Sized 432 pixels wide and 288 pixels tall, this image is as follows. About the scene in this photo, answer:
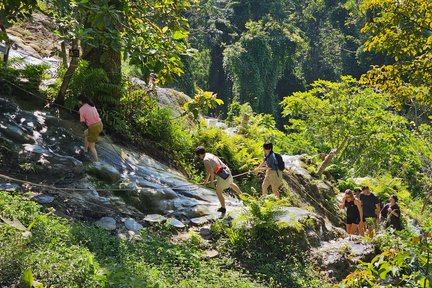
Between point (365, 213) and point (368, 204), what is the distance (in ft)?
0.67

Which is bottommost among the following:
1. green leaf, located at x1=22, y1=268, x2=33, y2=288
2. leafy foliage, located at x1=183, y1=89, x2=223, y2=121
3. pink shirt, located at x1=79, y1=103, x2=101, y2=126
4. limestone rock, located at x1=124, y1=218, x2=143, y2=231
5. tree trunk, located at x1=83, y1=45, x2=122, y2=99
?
limestone rock, located at x1=124, y1=218, x2=143, y2=231

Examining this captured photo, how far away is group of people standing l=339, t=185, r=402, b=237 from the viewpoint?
11.1 m

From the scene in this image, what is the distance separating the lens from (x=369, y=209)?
1141 centimetres

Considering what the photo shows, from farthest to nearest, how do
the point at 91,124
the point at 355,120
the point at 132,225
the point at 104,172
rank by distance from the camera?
the point at 355,120, the point at 91,124, the point at 104,172, the point at 132,225

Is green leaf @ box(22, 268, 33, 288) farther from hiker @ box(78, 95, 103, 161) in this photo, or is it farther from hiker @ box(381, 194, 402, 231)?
hiker @ box(381, 194, 402, 231)

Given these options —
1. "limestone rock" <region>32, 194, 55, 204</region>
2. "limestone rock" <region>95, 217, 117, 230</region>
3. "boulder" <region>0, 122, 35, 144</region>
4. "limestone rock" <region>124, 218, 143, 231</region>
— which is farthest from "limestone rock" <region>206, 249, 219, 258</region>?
"boulder" <region>0, 122, 35, 144</region>

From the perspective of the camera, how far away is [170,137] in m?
11.8

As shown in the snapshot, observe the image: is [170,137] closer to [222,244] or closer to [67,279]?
[222,244]

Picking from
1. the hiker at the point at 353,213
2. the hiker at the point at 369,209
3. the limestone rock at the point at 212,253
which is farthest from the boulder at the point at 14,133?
the hiker at the point at 369,209

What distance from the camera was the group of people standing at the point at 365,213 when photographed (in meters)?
11.1

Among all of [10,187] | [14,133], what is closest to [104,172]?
[14,133]

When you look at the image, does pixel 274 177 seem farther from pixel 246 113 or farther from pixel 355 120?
pixel 355 120

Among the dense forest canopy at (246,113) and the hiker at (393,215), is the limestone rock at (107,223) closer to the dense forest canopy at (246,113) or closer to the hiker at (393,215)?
the dense forest canopy at (246,113)

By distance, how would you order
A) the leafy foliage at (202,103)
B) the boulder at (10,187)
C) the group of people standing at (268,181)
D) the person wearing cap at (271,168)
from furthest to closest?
the leafy foliage at (202,103), the person wearing cap at (271,168), the group of people standing at (268,181), the boulder at (10,187)
